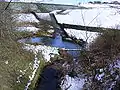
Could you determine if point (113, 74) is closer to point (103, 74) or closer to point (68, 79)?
point (103, 74)

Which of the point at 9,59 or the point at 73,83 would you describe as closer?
the point at 73,83

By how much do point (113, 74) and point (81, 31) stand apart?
9.59 metres

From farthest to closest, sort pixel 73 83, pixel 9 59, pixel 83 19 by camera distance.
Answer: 1. pixel 83 19
2. pixel 9 59
3. pixel 73 83

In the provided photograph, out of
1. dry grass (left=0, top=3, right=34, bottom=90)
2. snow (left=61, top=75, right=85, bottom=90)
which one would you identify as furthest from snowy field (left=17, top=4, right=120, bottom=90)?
snow (left=61, top=75, right=85, bottom=90)

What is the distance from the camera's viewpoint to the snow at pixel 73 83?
10.9 m

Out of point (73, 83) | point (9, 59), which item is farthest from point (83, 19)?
point (73, 83)

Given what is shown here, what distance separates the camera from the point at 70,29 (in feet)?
68.7

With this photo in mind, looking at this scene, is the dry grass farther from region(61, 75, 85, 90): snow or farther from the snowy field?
the snowy field

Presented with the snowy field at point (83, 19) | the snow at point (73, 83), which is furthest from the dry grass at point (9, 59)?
the snowy field at point (83, 19)

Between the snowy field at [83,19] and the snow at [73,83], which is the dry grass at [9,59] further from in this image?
the snowy field at [83,19]

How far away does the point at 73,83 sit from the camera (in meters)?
11.2

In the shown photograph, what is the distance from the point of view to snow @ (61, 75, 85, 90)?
427 inches

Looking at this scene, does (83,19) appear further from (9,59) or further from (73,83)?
(73,83)

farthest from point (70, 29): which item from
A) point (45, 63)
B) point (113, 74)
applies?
point (113, 74)
